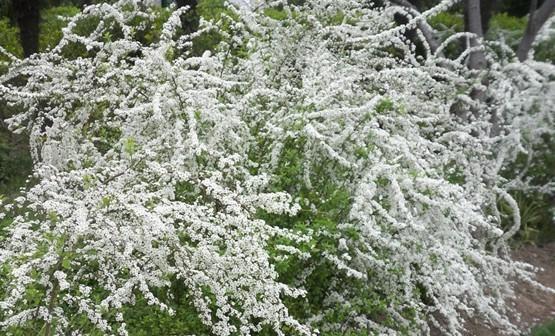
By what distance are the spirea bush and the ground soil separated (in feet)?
1.13

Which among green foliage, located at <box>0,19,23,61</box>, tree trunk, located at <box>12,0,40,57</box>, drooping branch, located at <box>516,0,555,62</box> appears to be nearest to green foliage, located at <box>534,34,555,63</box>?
drooping branch, located at <box>516,0,555,62</box>

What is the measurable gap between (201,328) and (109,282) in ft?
1.98

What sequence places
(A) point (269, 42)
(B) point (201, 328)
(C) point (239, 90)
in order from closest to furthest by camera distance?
(B) point (201, 328) → (C) point (239, 90) → (A) point (269, 42)

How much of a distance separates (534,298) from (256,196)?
378cm

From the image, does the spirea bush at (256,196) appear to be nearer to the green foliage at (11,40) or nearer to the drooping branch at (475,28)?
the drooping branch at (475,28)

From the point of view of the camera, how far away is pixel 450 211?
3949 mm

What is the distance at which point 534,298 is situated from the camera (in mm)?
6020

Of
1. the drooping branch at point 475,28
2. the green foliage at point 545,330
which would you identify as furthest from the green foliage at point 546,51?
the green foliage at point 545,330

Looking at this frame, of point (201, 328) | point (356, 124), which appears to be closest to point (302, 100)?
point (356, 124)

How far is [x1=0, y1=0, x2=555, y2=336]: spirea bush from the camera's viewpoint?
286 cm

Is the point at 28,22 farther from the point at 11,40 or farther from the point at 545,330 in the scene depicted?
the point at 545,330

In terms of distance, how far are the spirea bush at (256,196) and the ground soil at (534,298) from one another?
1.13 feet

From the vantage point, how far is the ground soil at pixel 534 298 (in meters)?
5.34

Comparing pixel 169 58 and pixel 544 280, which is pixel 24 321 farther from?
pixel 544 280
